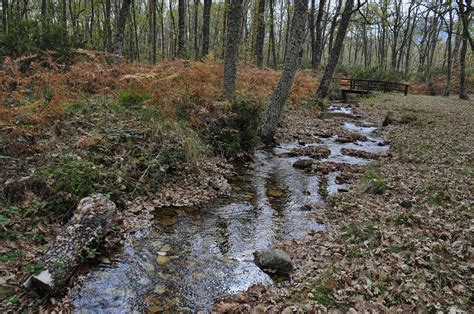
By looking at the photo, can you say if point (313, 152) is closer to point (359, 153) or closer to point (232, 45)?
point (359, 153)

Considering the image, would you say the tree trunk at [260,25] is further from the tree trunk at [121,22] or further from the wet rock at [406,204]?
the wet rock at [406,204]

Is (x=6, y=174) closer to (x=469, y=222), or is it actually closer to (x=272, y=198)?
(x=272, y=198)

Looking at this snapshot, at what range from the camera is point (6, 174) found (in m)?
5.41

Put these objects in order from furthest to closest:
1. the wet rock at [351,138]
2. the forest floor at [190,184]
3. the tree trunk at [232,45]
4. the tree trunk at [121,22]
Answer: the tree trunk at [121,22] → the wet rock at [351,138] → the tree trunk at [232,45] → the forest floor at [190,184]

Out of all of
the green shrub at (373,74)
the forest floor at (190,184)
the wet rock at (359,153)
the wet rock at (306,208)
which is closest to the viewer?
the forest floor at (190,184)

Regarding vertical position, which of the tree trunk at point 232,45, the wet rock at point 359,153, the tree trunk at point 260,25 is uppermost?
the tree trunk at point 260,25

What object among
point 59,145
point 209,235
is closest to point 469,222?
point 209,235

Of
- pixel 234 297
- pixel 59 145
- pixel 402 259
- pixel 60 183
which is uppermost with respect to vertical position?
pixel 59 145

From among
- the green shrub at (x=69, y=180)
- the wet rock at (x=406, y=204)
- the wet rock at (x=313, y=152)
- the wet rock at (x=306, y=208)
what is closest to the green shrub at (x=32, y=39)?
the green shrub at (x=69, y=180)

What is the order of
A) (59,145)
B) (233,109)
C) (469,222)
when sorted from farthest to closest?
(233,109)
(59,145)
(469,222)

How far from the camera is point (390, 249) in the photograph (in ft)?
15.5

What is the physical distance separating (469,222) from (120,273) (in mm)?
5061

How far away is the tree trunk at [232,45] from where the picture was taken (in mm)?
10891

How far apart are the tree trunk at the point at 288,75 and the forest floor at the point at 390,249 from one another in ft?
11.9
